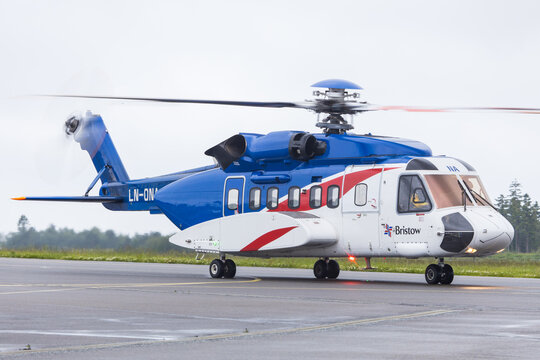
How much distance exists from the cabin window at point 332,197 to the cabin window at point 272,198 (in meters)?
1.71

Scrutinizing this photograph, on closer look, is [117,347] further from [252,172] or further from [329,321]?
[252,172]

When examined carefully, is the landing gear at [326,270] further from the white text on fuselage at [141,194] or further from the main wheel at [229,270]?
the white text on fuselage at [141,194]

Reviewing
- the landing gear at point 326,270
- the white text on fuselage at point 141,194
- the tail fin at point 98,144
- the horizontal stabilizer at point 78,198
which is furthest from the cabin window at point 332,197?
the tail fin at point 98,144

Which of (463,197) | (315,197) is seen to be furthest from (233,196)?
(463,197)

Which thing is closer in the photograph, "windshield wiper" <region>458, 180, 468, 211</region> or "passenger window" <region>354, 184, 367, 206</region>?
"windshield wiper" <region>458, 180, 468, 211</region>

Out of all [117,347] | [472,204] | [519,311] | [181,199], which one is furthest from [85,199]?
[117,347]

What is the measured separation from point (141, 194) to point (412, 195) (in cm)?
1151

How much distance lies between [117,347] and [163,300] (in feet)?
22.3

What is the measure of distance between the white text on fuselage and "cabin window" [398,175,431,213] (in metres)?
10.2

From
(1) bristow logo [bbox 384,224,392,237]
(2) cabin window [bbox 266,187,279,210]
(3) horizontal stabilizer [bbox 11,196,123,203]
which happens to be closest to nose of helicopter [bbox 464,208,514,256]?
(1) bristow logo [bbox 384,224,392,237]

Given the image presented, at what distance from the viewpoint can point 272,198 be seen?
25828mm

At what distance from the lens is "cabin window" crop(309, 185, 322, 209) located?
24.9 meters

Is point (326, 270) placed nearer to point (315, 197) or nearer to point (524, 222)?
point (315, 197)

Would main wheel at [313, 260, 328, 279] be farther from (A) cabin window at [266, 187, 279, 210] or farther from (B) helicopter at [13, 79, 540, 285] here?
(A) cabin window at [266, 187, 279, 210]
